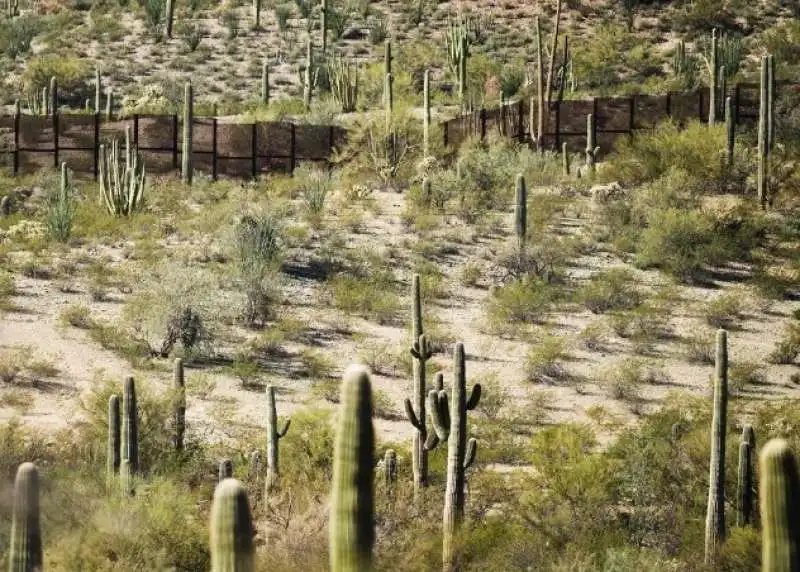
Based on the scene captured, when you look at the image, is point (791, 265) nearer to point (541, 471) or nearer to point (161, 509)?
point (541, 471)

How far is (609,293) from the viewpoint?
29.4m

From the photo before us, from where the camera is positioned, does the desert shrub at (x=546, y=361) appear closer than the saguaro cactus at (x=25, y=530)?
No

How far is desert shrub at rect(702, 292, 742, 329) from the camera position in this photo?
1118 inches

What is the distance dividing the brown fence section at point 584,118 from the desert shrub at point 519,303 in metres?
10.5

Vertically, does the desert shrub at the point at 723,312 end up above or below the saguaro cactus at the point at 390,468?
above

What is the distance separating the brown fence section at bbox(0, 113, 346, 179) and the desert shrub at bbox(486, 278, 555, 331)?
11.1m

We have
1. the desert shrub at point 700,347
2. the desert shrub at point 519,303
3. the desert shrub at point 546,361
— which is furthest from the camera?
the desert shrub at point 519,303

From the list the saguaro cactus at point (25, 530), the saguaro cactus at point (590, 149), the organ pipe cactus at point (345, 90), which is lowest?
the saguaro cactus at point (25, 530)

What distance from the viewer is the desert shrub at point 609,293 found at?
29.2 metres

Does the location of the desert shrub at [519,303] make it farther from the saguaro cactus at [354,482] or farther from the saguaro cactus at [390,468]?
the saguaro cactus at [354,482]

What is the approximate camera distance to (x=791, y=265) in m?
30.9

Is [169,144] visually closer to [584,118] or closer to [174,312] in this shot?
[584,118]

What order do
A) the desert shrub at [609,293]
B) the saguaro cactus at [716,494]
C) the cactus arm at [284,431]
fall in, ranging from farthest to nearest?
the desert shrub at [609,293], the cactus arm at [284,431], the saguaro cactus at [716,494]

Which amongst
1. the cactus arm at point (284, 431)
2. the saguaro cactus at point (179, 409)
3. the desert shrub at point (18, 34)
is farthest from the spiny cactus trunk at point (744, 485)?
the desert shrub at point (18, 34)
